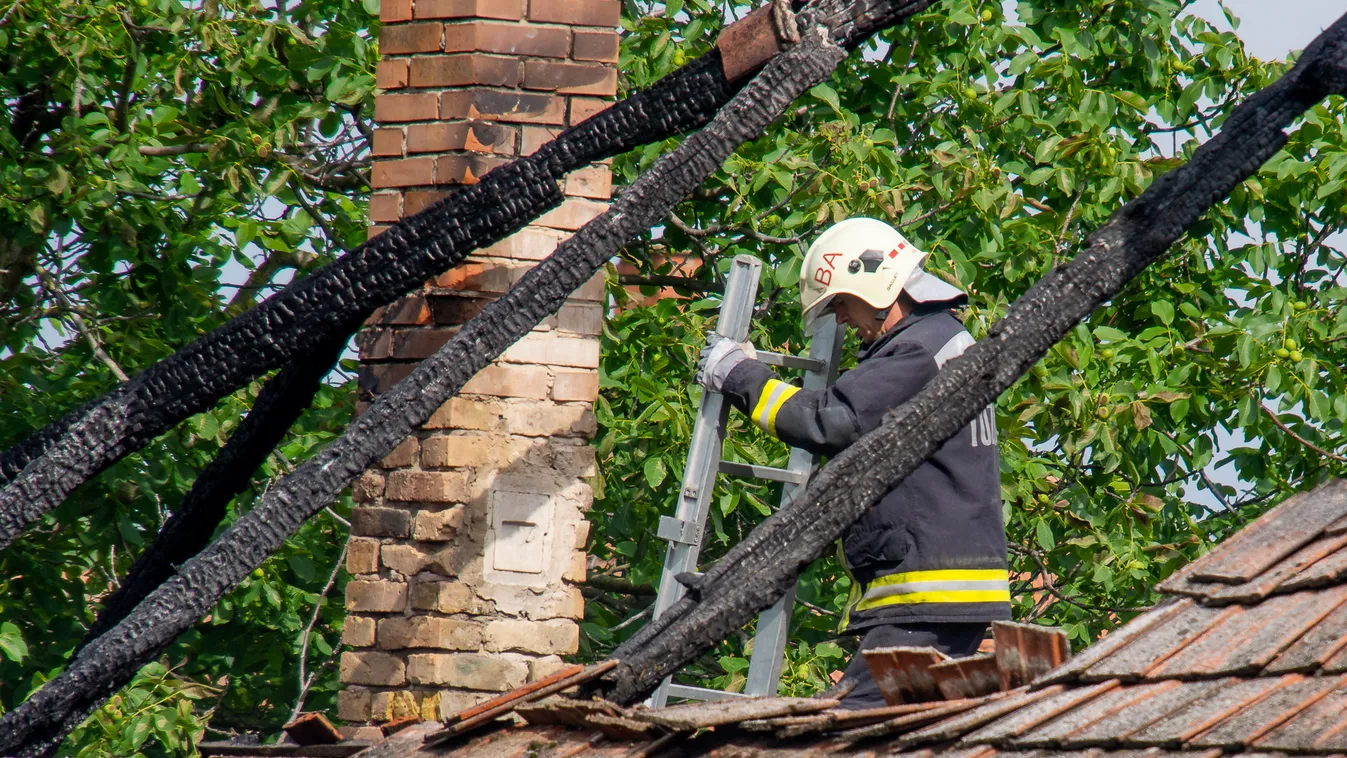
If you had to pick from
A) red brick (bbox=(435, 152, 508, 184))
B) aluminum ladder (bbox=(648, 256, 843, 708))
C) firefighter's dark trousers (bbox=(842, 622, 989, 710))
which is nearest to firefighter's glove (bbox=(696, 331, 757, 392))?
aluminum ladder (bbox=(648, 256, 843, 708))

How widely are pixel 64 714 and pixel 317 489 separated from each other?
647mm

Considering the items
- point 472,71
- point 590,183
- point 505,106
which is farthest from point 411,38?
point 590,183

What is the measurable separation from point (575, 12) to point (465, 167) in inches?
21.5

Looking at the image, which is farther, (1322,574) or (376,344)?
(376,344)

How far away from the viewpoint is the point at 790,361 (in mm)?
4105

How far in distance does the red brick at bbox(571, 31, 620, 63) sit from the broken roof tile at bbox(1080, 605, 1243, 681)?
268 cm

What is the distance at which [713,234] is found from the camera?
6137 millimetres

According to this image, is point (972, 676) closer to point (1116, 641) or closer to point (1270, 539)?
point (1116, 641)

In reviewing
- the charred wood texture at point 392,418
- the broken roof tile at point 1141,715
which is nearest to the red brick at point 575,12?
the charred wood texture at point 392,418

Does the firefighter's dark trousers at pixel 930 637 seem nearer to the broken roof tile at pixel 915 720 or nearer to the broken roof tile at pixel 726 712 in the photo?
the broken roof tile at pixel 726 712

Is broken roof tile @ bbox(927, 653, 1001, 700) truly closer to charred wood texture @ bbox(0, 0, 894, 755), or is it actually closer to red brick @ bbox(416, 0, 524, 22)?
charred wood texture @ bbox(0, 0, 894, 755)

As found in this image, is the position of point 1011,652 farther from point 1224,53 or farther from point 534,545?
point 1224,53

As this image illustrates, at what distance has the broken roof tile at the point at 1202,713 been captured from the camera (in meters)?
1.71

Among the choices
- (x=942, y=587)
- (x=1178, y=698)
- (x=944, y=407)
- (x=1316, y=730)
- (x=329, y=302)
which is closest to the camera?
(x=1316, y=730)
